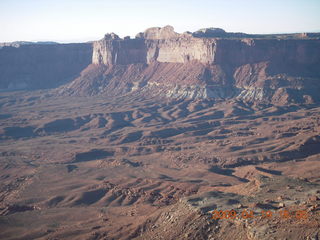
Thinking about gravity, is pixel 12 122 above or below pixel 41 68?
below

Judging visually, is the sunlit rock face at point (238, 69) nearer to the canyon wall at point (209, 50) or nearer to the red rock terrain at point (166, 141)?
the canyon wall at point (209, 50)

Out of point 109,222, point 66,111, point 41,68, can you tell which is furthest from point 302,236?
point 41,68

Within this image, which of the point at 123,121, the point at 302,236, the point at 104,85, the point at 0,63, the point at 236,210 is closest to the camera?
the point at 302,236

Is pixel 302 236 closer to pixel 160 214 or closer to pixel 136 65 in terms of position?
pixel 160 214

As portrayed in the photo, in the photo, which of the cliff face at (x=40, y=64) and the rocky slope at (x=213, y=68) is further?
the cliff face at (x=40, y=64)

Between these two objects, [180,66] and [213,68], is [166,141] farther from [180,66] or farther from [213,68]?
[180,66]

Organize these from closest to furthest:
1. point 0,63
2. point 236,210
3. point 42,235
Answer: point 236,210, point 42,235, point 0,63
